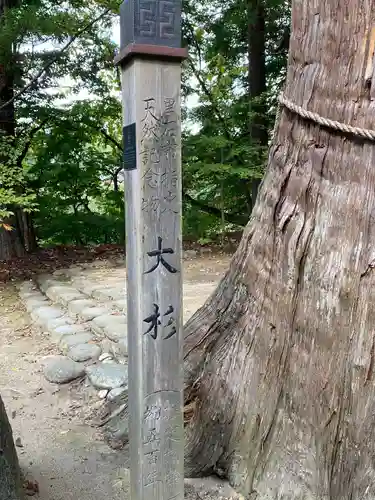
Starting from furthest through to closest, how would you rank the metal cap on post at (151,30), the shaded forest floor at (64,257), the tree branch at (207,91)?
the tree branch at (207,91) → the shaded forest floor at (64,257) → the metal cap on post at (151,30)

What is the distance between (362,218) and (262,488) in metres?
1.30

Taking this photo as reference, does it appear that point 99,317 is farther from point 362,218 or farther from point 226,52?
point 226,52

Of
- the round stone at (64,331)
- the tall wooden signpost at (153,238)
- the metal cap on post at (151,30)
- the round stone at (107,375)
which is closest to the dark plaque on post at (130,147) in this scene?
the tall wooden signpost at (153,238)

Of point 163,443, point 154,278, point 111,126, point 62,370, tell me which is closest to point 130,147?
point 154,278

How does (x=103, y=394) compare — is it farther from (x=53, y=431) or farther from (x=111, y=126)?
(x=111, y=126)

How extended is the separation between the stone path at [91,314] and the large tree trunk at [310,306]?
3.98 ft

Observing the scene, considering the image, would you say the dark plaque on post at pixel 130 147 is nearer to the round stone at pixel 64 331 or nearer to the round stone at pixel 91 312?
the round stone at pixel 64 331

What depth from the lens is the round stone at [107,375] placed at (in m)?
3.47

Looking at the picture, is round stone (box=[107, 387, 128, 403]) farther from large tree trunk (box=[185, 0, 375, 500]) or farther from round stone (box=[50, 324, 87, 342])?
round stone (box=[50, 324, 87, 342])

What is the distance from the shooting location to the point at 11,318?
5332mm

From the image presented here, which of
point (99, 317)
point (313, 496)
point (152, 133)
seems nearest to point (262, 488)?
point (313, 496)

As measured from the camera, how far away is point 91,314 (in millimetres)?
4816

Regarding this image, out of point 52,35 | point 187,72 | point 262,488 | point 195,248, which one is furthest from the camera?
point 187,72

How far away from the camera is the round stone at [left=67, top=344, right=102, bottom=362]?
3.96m
